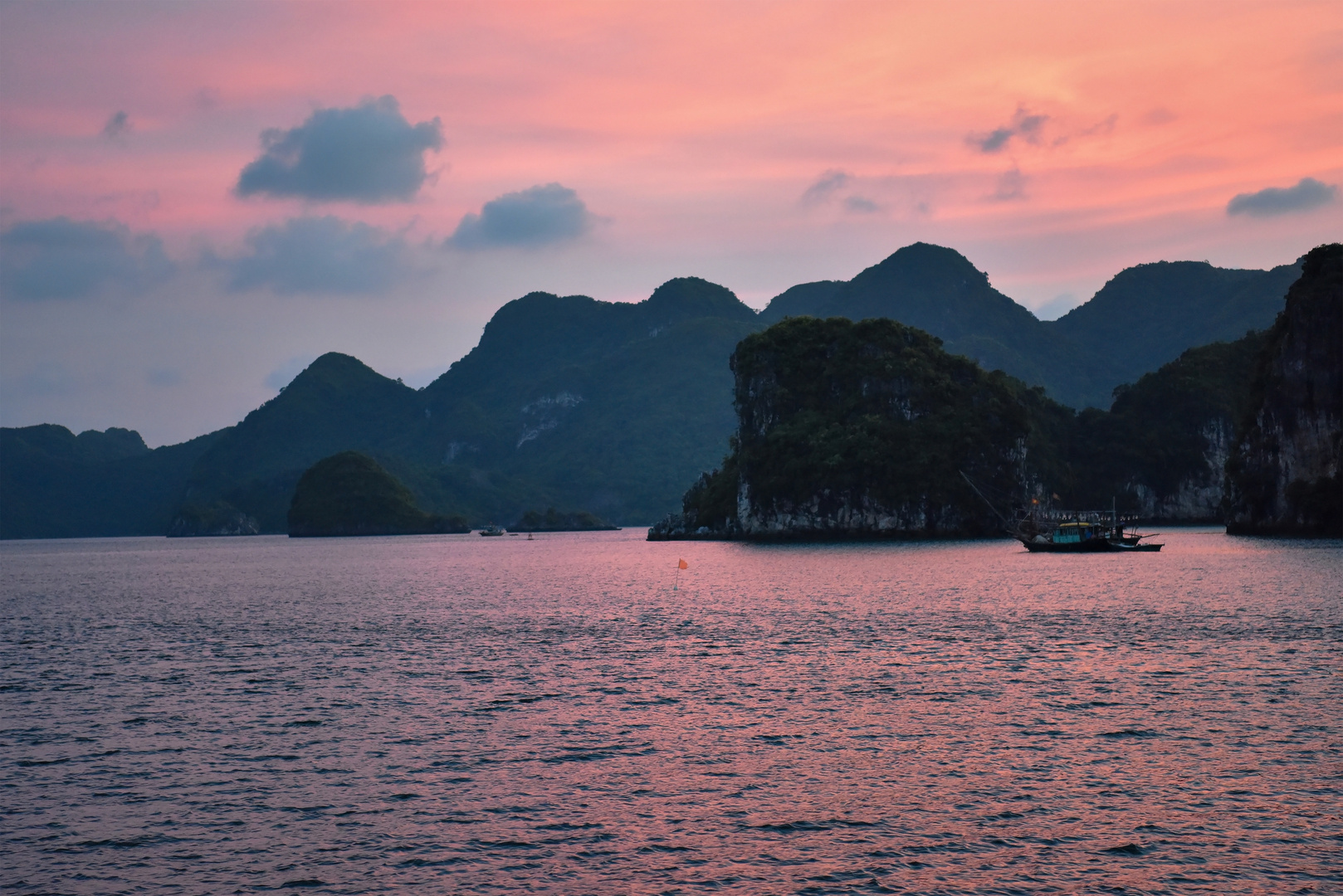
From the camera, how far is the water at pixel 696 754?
75.7 feet

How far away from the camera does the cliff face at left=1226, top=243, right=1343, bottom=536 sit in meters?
157

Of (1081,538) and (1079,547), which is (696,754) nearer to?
(1079,547)

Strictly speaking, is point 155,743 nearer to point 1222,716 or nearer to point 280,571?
point 1222,716

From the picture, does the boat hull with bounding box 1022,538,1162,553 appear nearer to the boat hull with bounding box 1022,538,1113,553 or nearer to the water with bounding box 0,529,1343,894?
the boat hull with bounding box 1022,538,1113,553

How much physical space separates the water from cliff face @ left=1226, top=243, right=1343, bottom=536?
9586 centimetres

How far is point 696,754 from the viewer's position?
33.2m

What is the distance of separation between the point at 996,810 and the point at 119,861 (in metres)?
20.7

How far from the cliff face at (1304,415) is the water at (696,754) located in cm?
9586

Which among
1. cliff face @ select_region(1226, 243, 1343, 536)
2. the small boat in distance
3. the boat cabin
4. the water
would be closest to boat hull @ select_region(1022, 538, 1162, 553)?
the small boat in distance

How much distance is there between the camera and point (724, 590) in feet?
332

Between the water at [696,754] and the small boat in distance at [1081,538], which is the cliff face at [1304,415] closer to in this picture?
the small boat in distance at [1081,538]

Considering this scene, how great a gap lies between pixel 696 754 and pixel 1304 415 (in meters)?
160

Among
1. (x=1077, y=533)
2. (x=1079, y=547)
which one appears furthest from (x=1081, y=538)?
(x=1079, y=547)

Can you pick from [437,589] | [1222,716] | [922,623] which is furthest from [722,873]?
[437,589]
